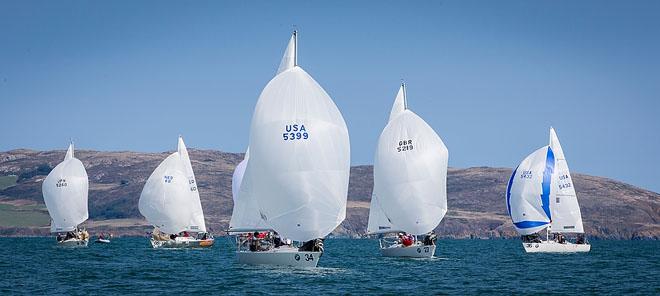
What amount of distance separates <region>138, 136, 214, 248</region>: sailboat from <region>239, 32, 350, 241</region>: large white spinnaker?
47.9m

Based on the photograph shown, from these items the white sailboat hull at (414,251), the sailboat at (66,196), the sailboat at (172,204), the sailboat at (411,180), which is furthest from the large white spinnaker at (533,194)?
the sailboat at (66,196)

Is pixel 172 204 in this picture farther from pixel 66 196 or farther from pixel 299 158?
pixel 299 158

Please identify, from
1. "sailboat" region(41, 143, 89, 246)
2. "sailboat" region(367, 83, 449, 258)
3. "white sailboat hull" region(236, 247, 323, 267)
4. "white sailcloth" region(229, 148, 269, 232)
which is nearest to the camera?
"white sailboat hull" region(236, 247, 323, 267)

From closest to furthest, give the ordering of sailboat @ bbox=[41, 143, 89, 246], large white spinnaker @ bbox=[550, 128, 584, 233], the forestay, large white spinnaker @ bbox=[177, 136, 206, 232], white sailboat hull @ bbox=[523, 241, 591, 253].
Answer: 1. the forestay
2. white sailboat hull @ bbox=[523, 241, 591, 253]
3. large white spinnaker @ bbox=[550, 128, 584, 233]
4. large white spinnaker @ bbox=[177, 136, 206, 232]
5. sailboat @ bbox=[41, 143, 89, 246]

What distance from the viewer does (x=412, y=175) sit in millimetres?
76625

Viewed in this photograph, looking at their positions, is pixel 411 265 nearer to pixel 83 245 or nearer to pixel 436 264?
pixel 436 264

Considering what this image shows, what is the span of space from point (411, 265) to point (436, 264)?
446 cm

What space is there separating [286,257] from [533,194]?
4775cm

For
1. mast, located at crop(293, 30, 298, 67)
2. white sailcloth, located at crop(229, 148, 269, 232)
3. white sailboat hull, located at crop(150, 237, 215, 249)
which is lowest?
white sailboat hull, located at crop(150, 237, 215, 249)

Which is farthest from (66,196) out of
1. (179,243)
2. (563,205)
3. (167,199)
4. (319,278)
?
(319,278)

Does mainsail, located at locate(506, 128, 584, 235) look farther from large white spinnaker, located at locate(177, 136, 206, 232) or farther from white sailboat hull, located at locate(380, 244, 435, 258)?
Result: large white spinnaker, located at locate(177, 136, 206, 232)

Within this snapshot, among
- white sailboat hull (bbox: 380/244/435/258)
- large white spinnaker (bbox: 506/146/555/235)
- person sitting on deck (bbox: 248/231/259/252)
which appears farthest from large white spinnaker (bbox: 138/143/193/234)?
person sitting on deck (bbox: 248/231/259/252)

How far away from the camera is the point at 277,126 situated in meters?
57.8

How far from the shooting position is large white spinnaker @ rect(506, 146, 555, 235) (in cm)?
10081
